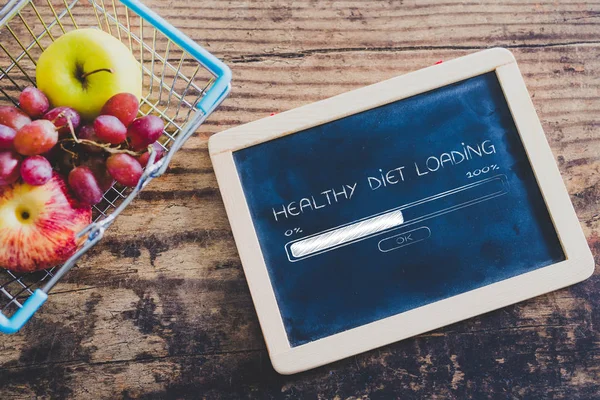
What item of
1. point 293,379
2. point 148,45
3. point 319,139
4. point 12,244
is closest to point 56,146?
point 12,244

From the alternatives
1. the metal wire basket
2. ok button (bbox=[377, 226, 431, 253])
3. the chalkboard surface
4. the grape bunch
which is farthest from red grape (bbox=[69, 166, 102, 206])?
ok button (bbox=[377, 226, 431, 253])

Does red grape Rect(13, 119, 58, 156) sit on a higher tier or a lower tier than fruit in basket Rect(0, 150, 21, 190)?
higher

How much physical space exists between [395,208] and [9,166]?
0.52m

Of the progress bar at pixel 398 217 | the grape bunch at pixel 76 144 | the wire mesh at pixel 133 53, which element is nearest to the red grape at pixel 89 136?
the grape bunch at pixel 76 144

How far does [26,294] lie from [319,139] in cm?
50

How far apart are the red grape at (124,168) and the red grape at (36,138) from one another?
0.07m

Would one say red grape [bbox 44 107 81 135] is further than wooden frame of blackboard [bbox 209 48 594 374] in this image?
No

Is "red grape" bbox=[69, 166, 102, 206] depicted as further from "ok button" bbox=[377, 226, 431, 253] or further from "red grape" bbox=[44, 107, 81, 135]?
"ok button" bbox=[377, 226, 431, 253]

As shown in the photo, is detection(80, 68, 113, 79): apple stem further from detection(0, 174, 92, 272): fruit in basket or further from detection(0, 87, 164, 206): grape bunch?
detection(0, 174, 92, 272): fruit in basket

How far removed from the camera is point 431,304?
78 centimetres

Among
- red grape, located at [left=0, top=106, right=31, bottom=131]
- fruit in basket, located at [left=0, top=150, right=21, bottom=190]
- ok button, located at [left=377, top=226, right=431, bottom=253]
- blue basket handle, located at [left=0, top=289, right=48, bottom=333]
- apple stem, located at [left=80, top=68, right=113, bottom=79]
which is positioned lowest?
ok button, located at [left=377, top=226, right=431, bottom=253]

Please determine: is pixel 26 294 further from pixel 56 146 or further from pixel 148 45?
pixel 148 45

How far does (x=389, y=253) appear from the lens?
2.59 feet

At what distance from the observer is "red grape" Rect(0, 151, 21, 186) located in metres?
0.65
